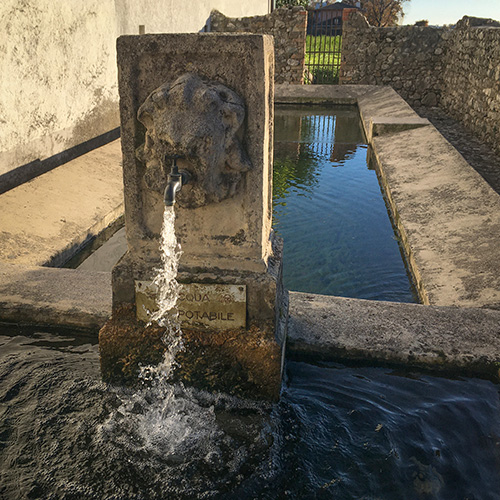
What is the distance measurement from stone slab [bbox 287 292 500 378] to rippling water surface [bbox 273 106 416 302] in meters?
0.96

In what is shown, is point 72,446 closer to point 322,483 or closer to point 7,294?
point 322,483

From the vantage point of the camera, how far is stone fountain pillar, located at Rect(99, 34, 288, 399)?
1992 millimetres

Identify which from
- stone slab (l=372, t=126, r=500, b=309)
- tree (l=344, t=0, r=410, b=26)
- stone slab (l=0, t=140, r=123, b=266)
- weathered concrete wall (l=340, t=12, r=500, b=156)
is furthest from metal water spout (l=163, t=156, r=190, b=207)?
tree (l=344, t=0, r=410, b=26)

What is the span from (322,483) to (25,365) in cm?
156

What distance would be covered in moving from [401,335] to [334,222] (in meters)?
2.74

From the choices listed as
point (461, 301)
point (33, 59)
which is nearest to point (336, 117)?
point (33, 59)

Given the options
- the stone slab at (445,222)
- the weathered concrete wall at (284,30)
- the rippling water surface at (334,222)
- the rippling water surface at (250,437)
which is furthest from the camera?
the weathered concrete wall at (284,30)

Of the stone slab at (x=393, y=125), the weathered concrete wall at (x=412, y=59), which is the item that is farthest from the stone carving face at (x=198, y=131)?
the weathered concrete wall at (x=412, y=59)

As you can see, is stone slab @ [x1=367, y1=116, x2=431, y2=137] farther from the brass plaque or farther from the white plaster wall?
the brass plaque

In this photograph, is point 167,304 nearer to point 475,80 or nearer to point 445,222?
point 445,222

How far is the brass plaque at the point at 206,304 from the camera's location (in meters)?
2.29

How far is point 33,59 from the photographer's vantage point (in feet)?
17.9

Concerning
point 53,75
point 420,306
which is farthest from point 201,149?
point 53,75

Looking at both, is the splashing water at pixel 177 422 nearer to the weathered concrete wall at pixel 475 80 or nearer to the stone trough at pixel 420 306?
the stone trough at pixel 420 306
